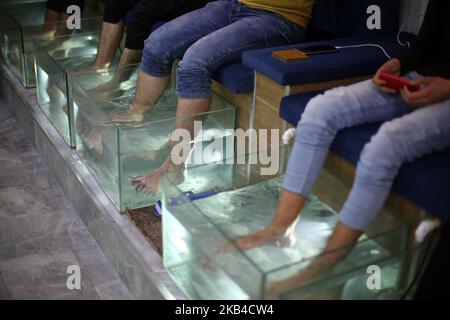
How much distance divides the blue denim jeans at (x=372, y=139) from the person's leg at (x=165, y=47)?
0.78m

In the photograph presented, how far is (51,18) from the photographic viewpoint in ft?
11.2

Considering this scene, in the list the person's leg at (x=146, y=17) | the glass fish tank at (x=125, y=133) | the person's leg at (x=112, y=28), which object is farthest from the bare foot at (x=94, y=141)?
the person's leg at (x=112, y=28)

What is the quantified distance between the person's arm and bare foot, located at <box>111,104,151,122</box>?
955 millimetres

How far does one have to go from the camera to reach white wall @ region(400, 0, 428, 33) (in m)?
2.39

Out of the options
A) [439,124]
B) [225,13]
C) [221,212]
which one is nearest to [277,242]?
[221,212]

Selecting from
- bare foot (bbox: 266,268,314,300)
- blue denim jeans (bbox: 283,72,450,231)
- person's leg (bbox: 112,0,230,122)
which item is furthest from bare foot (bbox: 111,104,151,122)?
bare foot (bbox: 266,268,314,300)

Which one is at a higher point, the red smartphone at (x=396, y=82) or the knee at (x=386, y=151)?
the red smartphone at (x=396, y=82)

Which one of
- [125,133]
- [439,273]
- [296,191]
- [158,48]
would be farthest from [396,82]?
[158,48]

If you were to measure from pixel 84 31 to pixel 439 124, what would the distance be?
→ 190 cm

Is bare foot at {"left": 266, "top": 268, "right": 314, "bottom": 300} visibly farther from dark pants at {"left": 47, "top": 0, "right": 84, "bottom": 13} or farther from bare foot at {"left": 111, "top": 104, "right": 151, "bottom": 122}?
dark pants at {"left": 47, "top": 0, "right": 84, "bottom": 13}

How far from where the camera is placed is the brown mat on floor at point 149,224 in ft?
6.59

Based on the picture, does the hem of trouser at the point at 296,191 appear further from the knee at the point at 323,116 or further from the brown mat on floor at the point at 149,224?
the brown mat on floor at the point at 149,224

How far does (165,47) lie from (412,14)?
0.95 m

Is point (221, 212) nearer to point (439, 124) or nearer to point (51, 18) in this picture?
point (439, 124)
